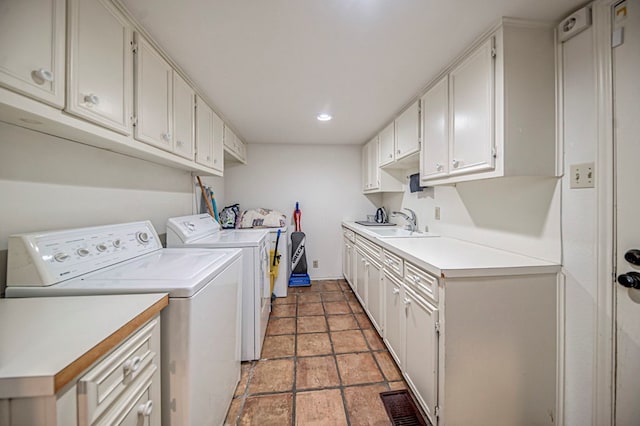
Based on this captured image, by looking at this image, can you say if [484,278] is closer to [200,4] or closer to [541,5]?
[541,5]

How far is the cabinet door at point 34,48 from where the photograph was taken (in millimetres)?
693

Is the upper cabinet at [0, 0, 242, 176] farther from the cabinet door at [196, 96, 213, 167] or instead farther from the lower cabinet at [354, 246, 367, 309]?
the lower cabinet at [354, 246, 367, 309]

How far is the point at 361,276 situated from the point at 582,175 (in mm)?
1962

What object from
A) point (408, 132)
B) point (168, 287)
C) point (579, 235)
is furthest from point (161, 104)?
point (579, 235)

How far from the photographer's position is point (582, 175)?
116 centimetres

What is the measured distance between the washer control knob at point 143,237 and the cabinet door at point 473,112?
80.4 inches

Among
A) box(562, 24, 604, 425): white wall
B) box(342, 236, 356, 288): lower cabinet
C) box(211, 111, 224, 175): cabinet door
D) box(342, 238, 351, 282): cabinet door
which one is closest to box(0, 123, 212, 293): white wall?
box(211, 111, 224, 175): cabinet door

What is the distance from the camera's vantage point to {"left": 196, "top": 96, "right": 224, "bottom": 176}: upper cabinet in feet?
6.54

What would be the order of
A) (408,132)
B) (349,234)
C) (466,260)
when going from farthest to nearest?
(349,234) < (408,132) < (466,260)

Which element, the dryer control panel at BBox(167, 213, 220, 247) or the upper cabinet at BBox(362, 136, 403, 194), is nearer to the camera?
the dryer control panel at BBox(167, 213, 220, 247)

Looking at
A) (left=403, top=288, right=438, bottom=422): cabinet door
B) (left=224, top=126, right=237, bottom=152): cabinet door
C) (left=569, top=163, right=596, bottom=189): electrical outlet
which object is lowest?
(left=403, top=288, right=438, bottom=422): cabinet door

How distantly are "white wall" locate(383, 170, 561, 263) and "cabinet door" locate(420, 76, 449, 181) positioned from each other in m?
0.32

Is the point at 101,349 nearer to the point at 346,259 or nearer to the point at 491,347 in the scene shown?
the point at 491,347

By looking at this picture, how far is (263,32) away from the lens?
1307 millimetres
